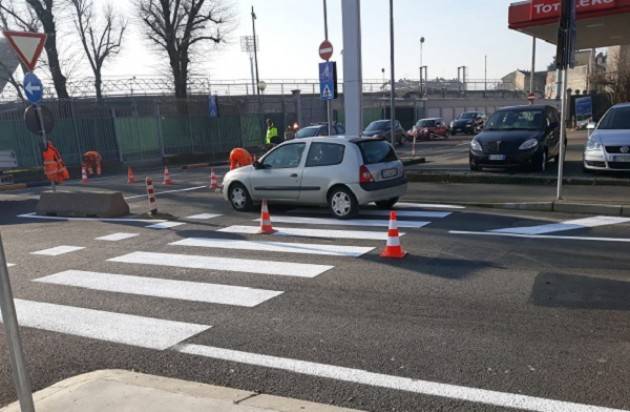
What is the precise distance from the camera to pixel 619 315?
5.08 meters

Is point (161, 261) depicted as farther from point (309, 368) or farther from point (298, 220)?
point (309, 368)

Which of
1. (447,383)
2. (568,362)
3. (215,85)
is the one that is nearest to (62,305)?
(447,383)

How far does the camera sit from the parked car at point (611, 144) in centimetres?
1249

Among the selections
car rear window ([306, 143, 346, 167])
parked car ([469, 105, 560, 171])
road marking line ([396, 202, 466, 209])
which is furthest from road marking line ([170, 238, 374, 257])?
parked car ([469, 105, 560, 171])

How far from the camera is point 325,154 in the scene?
10859 millimetres

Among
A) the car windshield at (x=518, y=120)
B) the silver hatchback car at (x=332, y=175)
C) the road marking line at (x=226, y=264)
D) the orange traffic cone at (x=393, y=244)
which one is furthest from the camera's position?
the car windshield at (x=518, y=120)

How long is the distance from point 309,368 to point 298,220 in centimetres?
663

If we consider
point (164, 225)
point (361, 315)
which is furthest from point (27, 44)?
point (361, 315)

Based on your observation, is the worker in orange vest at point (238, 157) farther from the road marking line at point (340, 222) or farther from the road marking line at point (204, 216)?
the road marking line at point (340, 222)

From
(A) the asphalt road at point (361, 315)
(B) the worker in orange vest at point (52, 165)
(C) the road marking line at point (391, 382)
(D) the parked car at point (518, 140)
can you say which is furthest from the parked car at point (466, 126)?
(C) the road marking line at point (391, 382)

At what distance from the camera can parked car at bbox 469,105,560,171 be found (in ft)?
46.6

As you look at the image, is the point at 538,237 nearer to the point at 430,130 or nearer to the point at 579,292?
the point at 579,292

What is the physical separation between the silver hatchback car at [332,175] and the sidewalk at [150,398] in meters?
6.87

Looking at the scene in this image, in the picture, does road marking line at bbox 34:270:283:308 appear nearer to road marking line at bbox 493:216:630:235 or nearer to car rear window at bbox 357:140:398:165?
road marking line at bbox 493:216:630:235
